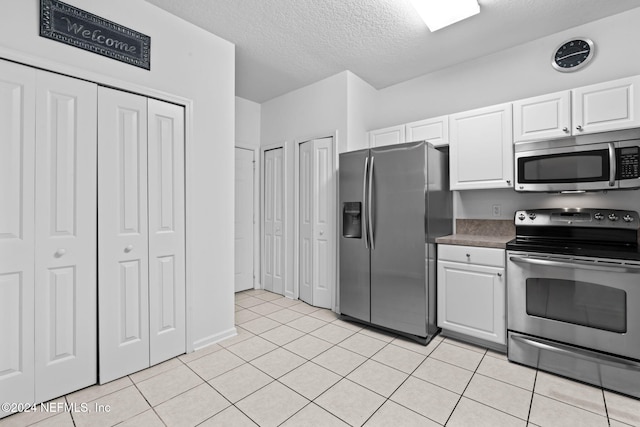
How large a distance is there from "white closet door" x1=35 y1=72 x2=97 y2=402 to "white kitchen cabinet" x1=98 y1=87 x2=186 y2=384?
67 millimetres

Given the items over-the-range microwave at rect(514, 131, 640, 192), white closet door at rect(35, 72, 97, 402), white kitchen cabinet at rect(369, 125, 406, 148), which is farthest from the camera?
white kitchen cabinet at rect(369, 125, 406, 148)

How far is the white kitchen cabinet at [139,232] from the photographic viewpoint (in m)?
2.03

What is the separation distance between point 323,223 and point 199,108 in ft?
5.85

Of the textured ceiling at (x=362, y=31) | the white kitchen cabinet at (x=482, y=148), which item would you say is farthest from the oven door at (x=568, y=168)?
the textured ceiling at (x=362, y=31)

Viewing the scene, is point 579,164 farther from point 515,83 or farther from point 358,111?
point 358,111

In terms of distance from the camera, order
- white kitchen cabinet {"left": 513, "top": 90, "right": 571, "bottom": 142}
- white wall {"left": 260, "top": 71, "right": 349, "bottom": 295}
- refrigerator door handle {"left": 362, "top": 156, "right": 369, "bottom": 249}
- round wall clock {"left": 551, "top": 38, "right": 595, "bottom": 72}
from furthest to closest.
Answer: white wall {"left": 260, "top": 71, "right": 349, "bottom": 295}, refrigerator door handle {"left": 362, "top": 156, "right": 369, "bottom": 249}, round wall clock {"left": 551, "top": 38, "right": 595, "bottom": 72}, white kitchen cabinet {"left": 513, "top": 90, "right": 571, "bottom": 142}

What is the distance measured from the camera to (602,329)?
1992mm

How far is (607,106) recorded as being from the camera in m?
2.19

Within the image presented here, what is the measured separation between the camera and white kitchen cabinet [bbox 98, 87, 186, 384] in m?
2.03

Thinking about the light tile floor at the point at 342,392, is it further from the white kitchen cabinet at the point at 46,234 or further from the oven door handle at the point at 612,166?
the oven door handle at the point at 612,166

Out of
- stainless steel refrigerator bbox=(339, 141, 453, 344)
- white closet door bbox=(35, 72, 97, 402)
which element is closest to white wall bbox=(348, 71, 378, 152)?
stainless steel refrigerator bbox=(339, 141, 453, 344)

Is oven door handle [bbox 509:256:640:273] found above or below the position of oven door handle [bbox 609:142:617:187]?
below

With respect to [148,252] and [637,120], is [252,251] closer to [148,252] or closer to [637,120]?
[148,252]

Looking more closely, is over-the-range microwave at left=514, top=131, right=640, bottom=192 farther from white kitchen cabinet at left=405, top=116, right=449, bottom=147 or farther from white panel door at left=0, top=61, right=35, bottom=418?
white panel door at left=0, top=61, right=35, bottom=418
